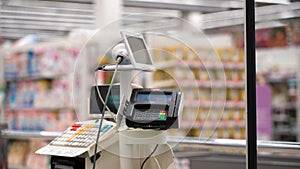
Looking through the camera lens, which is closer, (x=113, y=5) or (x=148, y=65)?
(x=148, y=65)

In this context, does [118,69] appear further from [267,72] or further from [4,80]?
[267,72]

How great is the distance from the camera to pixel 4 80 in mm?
6879

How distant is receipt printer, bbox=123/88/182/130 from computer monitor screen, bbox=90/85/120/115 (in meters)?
0.10

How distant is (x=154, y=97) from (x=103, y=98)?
0.79 ft

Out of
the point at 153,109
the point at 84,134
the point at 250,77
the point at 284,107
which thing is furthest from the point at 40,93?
the point at 250,77

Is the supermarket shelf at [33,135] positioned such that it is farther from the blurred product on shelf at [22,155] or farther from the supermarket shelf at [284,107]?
the supermarket shelf at [284,107]

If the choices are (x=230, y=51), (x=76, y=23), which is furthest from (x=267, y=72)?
(x=76, y=23)

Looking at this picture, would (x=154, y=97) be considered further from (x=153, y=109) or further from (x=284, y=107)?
(x=284, y=107)

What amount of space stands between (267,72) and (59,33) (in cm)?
387

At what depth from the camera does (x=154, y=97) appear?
183 centimetres

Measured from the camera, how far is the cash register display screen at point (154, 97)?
182 cm

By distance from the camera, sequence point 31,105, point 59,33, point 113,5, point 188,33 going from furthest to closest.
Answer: point 59,33
point 31,105
point 113,5
point 188,33

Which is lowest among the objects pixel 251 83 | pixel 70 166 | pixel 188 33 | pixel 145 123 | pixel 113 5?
pixel 70 166

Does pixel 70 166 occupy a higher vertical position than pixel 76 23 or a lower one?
lower
